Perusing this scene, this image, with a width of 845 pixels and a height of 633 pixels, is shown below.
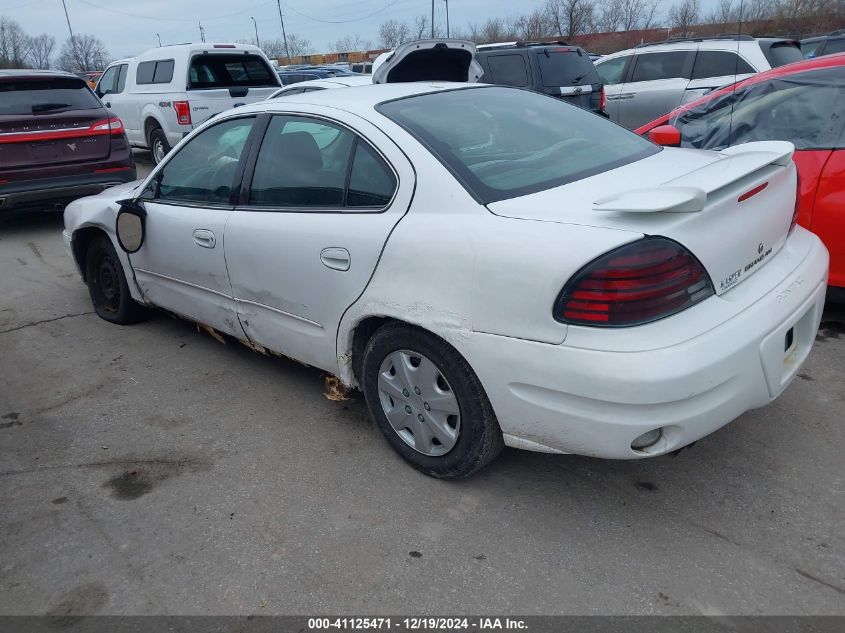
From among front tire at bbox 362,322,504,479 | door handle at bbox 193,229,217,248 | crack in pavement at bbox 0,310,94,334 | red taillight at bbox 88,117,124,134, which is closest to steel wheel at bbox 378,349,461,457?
front tire at bbox 362,322,504,479

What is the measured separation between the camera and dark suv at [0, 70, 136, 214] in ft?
23.6

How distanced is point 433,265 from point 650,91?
30.3 ft

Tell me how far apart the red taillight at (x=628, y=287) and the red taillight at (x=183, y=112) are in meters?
9.92

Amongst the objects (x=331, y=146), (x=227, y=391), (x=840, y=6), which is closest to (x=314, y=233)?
(x=331, y=146)

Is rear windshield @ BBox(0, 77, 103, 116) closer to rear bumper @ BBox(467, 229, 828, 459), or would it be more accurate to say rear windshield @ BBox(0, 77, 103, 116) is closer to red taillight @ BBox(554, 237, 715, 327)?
rear bumper @ BBox(467, 229, 828, 459)

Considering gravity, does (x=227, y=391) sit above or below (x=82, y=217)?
below

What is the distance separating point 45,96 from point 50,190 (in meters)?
1.04

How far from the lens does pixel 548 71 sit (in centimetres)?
983

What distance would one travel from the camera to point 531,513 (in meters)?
2.77

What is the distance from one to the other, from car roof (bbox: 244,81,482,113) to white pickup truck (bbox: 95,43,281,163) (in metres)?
7.88

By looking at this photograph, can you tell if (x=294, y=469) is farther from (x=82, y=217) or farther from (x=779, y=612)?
(x=82, y=217)

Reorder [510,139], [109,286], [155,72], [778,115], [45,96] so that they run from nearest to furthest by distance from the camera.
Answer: [510,139], [778,115], [109,286], [45,96], [155,72]

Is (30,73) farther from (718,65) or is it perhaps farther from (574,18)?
(574,18)

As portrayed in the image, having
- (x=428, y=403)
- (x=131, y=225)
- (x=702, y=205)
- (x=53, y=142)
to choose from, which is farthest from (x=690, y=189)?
(x=53, y=142)
